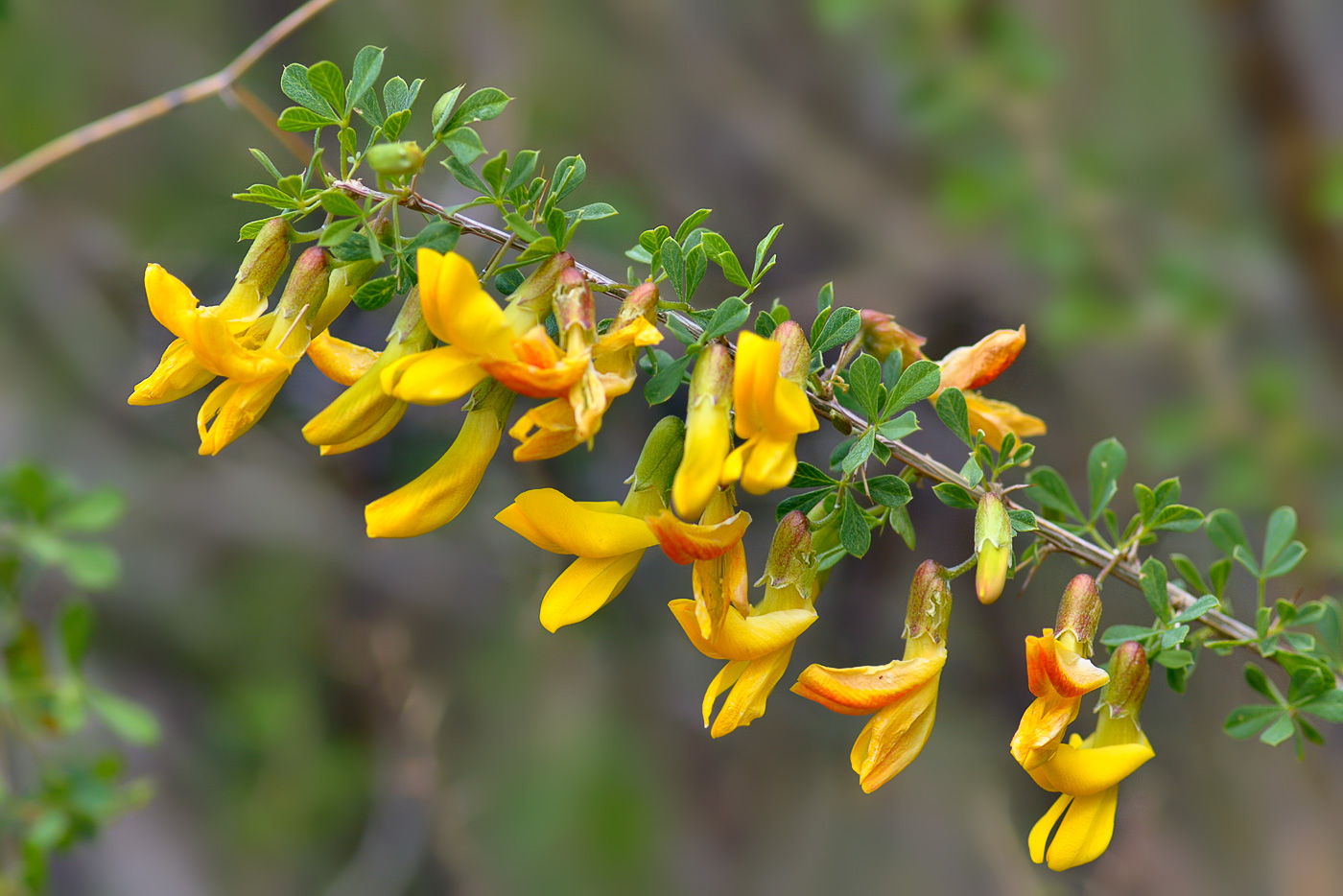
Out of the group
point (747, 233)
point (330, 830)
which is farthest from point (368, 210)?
point (330, 830)

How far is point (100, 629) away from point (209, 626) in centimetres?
18

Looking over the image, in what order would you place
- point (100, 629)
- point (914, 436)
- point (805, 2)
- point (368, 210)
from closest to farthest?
1. point (368, 210)
2. point (914, 436)
3. point (100, 629)
4. point (805, 2)

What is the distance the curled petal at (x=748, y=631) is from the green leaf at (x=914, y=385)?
11cm

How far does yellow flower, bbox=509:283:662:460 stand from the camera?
1.07 ft

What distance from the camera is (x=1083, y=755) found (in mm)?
403

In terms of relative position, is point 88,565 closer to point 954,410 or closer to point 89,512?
point 89,512

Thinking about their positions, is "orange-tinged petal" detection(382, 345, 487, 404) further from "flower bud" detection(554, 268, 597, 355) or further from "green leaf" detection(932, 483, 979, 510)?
"green leaf" detection(932, 483, 979, 510)

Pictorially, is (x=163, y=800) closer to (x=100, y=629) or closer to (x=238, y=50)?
(x=100, y=629)

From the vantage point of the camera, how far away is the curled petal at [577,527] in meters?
0.36

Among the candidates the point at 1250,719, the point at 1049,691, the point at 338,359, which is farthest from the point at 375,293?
the point at 1250,719

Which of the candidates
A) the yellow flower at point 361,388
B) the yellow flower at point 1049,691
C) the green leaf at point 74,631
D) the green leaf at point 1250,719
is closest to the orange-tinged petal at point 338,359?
the yellow flower at point 361,388

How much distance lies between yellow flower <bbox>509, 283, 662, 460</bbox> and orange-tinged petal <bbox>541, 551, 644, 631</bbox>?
7 cm

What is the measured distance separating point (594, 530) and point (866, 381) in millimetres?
145

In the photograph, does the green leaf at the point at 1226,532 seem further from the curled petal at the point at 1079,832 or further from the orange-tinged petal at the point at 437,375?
the orange-tinged petal at the point at 437,375
